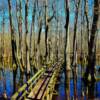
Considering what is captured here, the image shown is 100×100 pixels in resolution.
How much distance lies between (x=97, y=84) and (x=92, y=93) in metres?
4.28

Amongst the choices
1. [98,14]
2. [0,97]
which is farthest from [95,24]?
[0,97]

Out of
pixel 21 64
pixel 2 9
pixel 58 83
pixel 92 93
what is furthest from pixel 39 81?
pixel 2 9

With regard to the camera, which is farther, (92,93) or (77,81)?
(77,81)

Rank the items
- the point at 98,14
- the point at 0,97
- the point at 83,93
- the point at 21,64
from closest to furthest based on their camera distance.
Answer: the point at 0,97 → the point at 83,93 → the point at 98,14 → the point at 21,64

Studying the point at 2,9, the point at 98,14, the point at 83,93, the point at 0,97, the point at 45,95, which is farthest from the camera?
the point at 2,9


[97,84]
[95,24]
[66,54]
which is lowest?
[97,84]

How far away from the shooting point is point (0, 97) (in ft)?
56.7

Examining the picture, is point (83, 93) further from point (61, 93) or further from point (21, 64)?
point (21, 64)

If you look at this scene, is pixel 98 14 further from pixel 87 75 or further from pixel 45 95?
pixel 45 95

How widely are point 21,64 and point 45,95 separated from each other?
19.2 meters

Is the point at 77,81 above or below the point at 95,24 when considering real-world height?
below

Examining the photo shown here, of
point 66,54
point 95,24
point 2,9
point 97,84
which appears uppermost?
point 2,9

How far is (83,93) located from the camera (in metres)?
18.4

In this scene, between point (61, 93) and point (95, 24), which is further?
point (95, 24)
